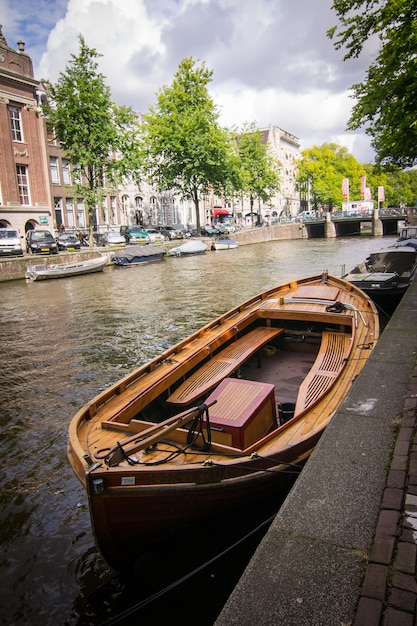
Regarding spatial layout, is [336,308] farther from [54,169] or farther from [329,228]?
[329,228]

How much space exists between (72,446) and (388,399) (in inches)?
129

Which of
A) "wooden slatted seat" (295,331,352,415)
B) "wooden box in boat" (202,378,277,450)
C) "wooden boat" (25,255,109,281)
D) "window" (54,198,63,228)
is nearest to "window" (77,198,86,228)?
"window" (54,198,63,228)

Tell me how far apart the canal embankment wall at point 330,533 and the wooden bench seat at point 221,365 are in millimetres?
1955

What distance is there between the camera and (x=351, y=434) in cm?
414

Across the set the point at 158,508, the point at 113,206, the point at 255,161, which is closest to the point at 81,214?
the point at 113,206

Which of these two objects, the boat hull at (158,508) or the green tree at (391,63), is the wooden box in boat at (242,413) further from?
the green tree at (391,63)

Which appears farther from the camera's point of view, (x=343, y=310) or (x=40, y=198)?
(x=40, y=198)

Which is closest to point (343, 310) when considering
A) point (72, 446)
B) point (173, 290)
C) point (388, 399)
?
point (388, 399)

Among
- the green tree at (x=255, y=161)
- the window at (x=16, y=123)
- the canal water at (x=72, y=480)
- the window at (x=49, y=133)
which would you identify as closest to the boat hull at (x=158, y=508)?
the canal water at (x=72, y=480)

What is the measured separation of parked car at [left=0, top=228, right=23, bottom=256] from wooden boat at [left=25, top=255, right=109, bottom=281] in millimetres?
2668

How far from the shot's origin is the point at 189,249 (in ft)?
122

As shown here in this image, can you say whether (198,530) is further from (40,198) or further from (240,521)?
(40,198)

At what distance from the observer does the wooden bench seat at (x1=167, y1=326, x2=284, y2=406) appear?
5906 millimetres

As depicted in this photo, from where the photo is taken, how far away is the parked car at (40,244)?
95.9ft
